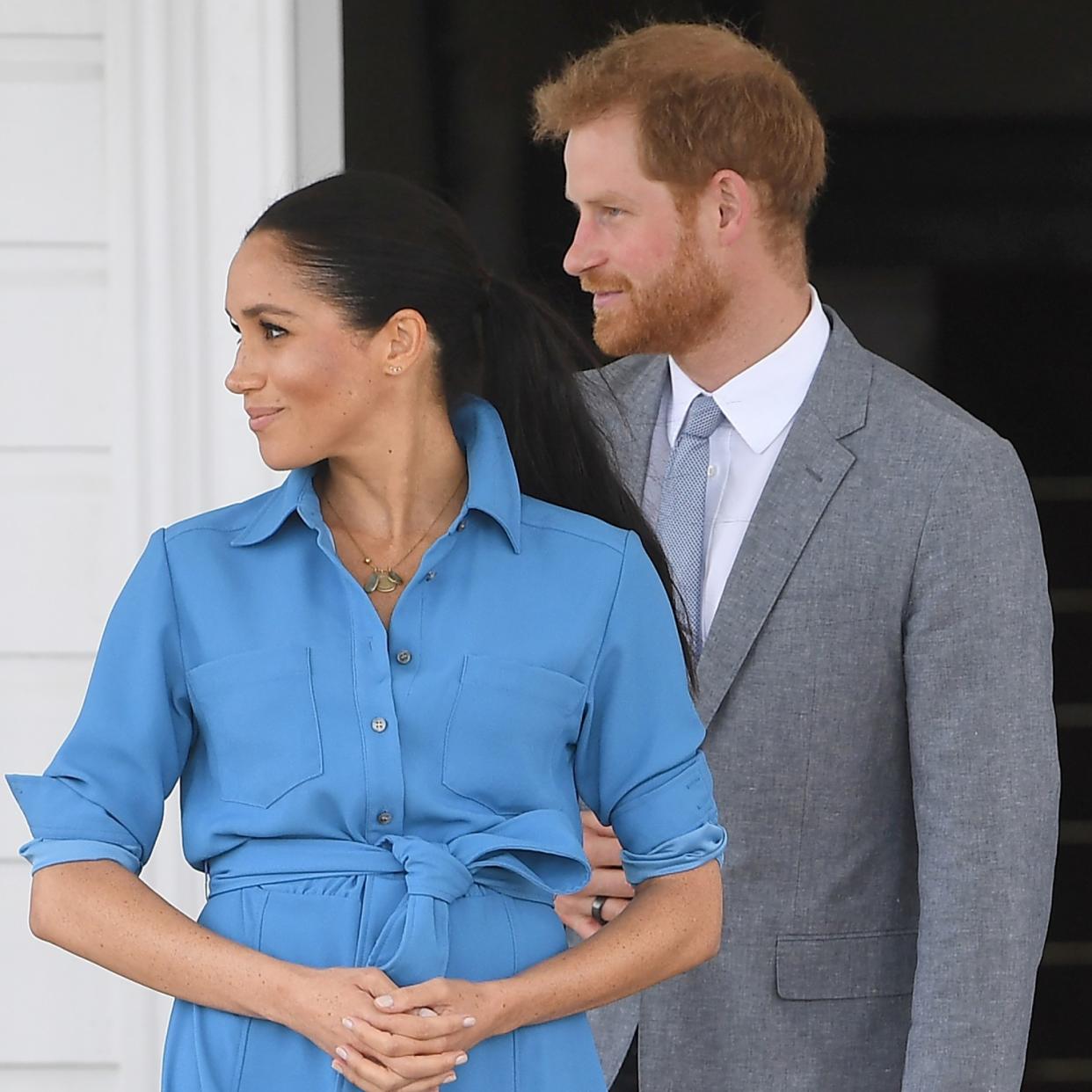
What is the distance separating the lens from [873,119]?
2389 millimetres

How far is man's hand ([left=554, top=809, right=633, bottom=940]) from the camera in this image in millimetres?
1727

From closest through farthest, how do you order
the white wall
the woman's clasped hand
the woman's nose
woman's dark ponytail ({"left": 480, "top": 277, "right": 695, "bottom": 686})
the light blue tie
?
the woman's clasped hand < the woman's nose < woman's dark ponytail ({"left": 480, "top": 277, "right": 695, "bottom": 686}) < the light blue tie < the white wall

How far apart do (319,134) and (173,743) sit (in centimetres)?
132

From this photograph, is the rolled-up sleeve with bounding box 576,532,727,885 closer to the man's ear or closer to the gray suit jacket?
the gray suit jacket

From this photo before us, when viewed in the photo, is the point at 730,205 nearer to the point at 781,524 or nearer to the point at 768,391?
the point at 768,391

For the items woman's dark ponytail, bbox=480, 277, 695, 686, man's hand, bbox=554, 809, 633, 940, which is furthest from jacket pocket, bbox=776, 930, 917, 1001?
woman's dark ponytail, bbox=480, 277, 695, 686

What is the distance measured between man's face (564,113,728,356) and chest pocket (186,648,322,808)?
2.38 ft

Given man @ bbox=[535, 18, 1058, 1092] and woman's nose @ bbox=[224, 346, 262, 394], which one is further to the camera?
man @ bbox=[535, 18, 1058, 1092]

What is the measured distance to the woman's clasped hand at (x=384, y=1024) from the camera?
1171mm

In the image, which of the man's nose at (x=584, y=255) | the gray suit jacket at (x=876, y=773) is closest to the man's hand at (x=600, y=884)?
the gray suit jacket at (x=876, y=773)

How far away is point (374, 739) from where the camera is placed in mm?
1251

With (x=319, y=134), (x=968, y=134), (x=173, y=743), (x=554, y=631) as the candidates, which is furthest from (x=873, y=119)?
(x=173, y=743)

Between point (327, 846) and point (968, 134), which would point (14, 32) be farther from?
point (327, 846)

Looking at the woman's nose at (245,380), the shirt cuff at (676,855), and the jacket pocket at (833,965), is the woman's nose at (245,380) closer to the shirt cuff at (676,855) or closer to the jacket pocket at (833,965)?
the shirt cuff at (676,855)
